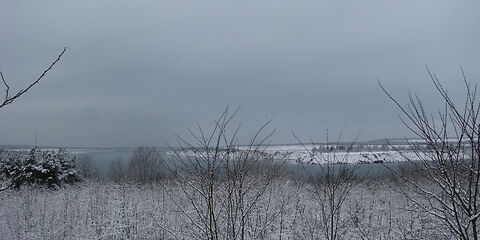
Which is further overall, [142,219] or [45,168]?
[45,168]

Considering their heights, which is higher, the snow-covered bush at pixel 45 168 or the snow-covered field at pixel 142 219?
the snow-covered bush at pixel 45 168

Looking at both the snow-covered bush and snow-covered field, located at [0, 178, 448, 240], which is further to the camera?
the snow-covered bush

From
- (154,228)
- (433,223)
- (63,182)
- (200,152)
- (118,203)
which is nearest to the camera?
(200,152)

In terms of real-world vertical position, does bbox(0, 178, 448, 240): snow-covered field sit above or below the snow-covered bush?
below

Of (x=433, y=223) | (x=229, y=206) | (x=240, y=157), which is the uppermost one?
(x=240, y=157)

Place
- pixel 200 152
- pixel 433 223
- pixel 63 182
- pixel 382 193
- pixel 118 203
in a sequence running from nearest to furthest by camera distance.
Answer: pixel 200 152 < pixel 433 223 < pixel 118 203 < pixel 382 193 < pixel 63 182

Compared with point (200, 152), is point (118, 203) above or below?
below

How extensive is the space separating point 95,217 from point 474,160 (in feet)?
46.3

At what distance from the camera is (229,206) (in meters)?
4.18

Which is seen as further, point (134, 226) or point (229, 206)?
point (134, 226)

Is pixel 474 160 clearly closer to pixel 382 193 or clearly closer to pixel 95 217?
pixel 95 217

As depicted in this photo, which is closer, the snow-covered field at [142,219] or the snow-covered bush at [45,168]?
the snow-covered field at [142,219]

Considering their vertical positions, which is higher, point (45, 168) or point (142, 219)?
point (45, 168)

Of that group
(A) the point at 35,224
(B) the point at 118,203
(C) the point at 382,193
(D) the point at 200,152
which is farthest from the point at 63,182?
(D) the point at 200,152
